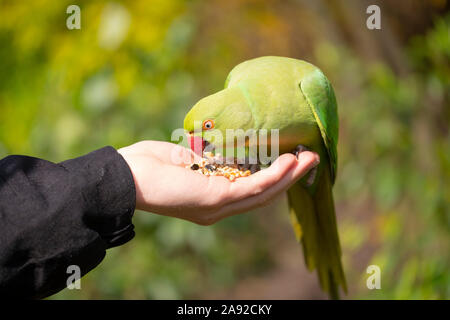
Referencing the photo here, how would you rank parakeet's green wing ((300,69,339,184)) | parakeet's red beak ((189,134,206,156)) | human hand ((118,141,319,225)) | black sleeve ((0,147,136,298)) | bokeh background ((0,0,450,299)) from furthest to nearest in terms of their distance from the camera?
bokeh background ((0,0,450,299)), parakeet's green wing ((300,69,339,184)), parakeet's red beak ((189,134,206,156)), human hand ((118,141,319,225)), black sleeve ((0,147,136,298))

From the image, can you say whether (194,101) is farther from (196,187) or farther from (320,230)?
(196,187)

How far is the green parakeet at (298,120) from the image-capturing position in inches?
80.2

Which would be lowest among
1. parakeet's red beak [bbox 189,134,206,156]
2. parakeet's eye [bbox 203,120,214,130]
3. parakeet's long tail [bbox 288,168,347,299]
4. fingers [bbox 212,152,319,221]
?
parakeet's long tail [bbox 288,168,347,299]

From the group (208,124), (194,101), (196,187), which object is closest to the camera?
(196,187)

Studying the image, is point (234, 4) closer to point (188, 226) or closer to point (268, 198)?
point (188, 226)

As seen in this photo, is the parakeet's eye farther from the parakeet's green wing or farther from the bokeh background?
the bokeh background

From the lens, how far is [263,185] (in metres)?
1.95

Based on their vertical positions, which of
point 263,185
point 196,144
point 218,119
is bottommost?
point 263,185

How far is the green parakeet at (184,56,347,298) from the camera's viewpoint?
6.68 ft

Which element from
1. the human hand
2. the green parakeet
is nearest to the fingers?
the human hand

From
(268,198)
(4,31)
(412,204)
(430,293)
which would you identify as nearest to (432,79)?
(412,204)

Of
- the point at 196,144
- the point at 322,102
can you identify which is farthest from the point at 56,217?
the point at 322,102

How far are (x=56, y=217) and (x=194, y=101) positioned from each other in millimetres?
2536

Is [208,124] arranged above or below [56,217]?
above
